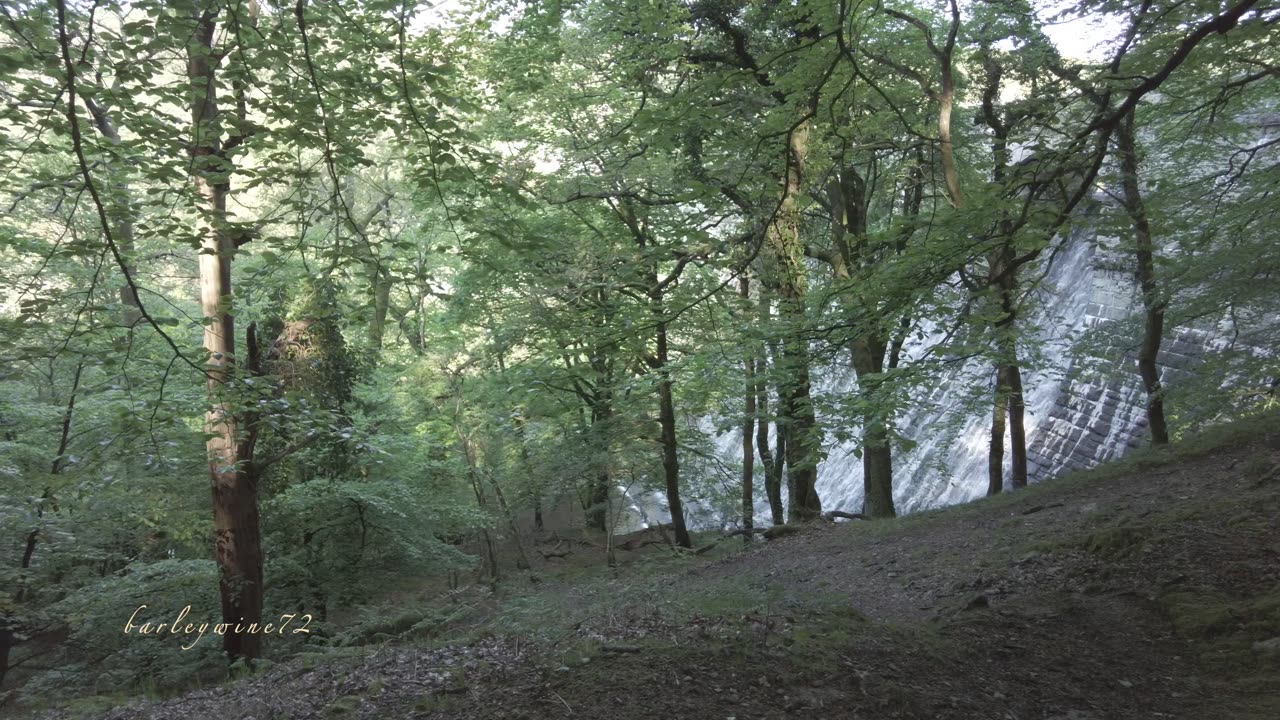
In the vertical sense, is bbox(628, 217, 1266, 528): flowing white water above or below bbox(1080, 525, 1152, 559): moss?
above

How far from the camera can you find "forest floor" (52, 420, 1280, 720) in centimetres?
328

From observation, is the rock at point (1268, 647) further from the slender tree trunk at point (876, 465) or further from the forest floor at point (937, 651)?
the slender tree trunk at point (876, 465)

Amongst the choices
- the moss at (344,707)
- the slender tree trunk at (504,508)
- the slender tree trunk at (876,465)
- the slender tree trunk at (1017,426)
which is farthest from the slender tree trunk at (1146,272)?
the slender tree trunk at (504,508)

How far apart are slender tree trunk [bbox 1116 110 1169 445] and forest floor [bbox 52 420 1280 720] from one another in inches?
104

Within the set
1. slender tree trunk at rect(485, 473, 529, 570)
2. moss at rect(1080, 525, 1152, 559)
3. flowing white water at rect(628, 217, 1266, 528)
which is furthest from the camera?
slender tree trunk at rect(485, 473, 529, 570)

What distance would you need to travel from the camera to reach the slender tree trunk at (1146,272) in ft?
26.6

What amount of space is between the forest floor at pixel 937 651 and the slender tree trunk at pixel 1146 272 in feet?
8.63

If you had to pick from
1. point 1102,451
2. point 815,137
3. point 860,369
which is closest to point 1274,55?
point 815,137

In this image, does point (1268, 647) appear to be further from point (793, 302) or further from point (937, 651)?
point (793, 302)

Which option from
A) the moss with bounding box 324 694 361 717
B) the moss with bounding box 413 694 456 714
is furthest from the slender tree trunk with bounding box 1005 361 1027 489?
the moss with bounding box 324 694 361 717

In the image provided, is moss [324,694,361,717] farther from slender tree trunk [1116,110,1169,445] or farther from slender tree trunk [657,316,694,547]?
slender tree trunk [657,316,694,547]

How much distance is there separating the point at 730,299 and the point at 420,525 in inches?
241

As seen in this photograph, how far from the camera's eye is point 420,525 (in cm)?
1152

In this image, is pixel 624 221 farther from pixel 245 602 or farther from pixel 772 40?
pixel 245 602
